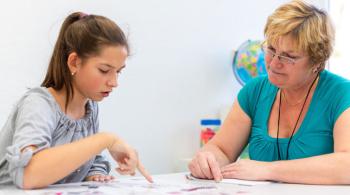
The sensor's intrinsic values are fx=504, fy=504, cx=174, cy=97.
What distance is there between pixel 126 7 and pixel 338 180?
1.33m

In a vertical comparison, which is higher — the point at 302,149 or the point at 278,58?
the point at 278,58

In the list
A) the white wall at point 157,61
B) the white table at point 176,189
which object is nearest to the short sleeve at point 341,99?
the white table at point 176,189

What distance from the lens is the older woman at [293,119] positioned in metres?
1.40

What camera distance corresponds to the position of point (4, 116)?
203 centimetres

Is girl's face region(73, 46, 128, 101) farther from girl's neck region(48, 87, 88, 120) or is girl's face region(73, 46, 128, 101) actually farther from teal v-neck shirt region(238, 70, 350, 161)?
teal v-neck shirt region(238, 70, 350, 161)

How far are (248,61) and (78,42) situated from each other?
4.70ft

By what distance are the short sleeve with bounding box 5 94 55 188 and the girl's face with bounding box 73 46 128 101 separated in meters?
0.12

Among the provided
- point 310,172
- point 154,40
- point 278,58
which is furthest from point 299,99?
point 154,40

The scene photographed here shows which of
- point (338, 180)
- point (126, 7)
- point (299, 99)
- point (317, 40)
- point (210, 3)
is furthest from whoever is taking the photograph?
point (210, 3)

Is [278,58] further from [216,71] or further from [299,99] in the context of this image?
[216,71]

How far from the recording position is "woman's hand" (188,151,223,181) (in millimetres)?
1454

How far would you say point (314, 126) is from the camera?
61.4 inches

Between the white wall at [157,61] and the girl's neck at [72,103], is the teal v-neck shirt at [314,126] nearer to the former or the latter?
the girl's neck at [72,103]

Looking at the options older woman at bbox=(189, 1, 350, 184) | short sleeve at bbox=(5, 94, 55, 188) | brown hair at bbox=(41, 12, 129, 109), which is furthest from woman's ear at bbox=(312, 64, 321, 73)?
short sleeve at bbox=(5, 94, 55, 188)
